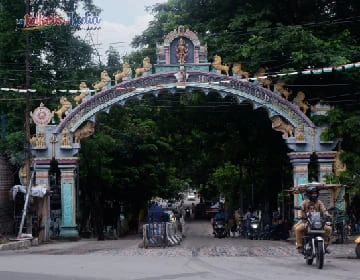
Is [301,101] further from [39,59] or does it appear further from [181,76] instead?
[39,59]

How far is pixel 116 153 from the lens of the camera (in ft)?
102

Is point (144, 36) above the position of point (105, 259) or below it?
above

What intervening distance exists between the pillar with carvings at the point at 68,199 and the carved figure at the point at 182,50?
18.0ft

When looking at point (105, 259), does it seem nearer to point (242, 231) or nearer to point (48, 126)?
point (48, 126)

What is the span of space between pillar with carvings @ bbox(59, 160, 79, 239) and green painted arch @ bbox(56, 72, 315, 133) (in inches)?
100

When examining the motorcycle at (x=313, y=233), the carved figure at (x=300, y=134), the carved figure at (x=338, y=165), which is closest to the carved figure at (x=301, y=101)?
the carved figure at (x=300, y=134)

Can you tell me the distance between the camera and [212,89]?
70.8ft

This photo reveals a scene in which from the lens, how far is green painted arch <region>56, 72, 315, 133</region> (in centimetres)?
2150

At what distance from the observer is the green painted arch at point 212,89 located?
70.5ft

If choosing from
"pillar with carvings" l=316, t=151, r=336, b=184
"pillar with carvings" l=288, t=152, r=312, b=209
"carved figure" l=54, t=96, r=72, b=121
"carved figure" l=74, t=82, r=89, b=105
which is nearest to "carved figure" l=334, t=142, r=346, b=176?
"pillar with carvings" l=316, t=151, r=336, b=184

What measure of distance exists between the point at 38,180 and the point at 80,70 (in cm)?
671

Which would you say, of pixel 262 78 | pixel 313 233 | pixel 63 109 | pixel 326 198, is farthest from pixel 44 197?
pixel 313 233

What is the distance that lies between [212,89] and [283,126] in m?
2.93

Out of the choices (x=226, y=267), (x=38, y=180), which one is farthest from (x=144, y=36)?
(x=226, y=267)
